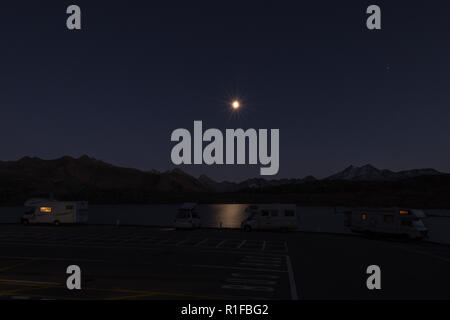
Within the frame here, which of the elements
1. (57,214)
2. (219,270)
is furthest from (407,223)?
(57,214)

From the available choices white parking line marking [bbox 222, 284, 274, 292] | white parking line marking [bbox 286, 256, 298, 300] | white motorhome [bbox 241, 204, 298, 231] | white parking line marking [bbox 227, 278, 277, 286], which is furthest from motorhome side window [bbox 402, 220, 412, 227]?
white parking line marking [bbox 222, 284, 274, 292]

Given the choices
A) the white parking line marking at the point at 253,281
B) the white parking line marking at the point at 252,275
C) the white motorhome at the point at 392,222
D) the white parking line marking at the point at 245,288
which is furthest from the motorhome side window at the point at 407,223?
the white parking line marking at the point at 245,288

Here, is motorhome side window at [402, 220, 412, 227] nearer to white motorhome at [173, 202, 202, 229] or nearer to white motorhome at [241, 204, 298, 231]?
white motorhome at [241, 204, 298, 231]

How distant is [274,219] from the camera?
3409cm

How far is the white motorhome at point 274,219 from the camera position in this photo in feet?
111

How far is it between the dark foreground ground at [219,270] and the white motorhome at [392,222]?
9.82 feet

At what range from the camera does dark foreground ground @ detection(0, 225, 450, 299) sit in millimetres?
11742

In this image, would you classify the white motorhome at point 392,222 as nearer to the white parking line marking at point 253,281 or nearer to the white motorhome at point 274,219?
the white motorhome at point 274,219

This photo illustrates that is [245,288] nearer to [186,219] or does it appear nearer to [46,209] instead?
[186,219]

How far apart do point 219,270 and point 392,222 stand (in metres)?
20.7

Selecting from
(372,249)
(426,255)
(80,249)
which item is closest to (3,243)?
(80,249)

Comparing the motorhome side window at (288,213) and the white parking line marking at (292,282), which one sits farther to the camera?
the motorhome side window at (288,213)

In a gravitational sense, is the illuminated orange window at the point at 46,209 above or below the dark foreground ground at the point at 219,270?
above

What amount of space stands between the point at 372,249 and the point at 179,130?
17.9 metres
